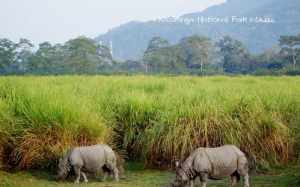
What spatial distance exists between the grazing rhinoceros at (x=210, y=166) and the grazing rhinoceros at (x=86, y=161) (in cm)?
105

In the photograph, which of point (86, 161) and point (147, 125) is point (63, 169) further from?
point (147, 125)

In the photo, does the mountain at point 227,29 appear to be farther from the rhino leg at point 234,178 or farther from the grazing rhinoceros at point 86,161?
the rhino leg at point 234,178

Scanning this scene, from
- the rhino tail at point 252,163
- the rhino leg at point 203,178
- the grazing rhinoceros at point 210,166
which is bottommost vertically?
the rhino tail at point 252,163

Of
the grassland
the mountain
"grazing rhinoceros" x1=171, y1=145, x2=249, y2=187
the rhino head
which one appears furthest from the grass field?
the mountain

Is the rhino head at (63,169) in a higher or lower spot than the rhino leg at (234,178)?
higher

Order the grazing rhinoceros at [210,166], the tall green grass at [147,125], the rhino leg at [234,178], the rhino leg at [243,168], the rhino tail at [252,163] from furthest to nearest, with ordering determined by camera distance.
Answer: the rhino tail at [252,163]
the tall green grass at [147,125]
the rhino leg at [234,178]
the rhino leg at [243,168]
the grazing rhinoceros at [210,166]

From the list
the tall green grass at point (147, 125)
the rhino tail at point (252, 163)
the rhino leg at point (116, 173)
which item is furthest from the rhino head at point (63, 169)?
the rhino tail at point (252, 163)

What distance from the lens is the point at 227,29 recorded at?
4966 inches

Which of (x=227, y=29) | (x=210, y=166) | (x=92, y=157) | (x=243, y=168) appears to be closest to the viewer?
(x=210, y=166)

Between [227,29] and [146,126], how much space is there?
396ft

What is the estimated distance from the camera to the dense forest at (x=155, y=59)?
41094 millimetres

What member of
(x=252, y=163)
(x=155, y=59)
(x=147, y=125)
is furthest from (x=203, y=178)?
(x=155, y=59)

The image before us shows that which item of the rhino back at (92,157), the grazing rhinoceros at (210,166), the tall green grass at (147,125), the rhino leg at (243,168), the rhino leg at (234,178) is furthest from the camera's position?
the tall green grass at (147,125)

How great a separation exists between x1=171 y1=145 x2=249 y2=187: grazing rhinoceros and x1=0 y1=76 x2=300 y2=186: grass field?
41.0 inches
